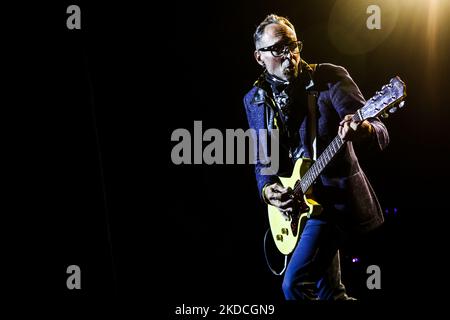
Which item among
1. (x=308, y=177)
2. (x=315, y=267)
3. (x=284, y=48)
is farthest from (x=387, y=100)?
(x=315, y=267)

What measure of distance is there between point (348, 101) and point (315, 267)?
3.00 feet

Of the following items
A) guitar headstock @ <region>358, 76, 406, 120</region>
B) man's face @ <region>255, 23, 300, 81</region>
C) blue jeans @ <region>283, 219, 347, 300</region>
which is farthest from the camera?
man's face @ <region>255, 23, 300, 81</region>

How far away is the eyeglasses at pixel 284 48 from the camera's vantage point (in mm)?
2387

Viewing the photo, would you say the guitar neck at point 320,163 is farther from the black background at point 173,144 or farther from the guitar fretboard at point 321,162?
the black background at point 173,144

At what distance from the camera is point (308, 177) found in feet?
7.48

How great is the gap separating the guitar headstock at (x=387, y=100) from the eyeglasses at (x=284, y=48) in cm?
67

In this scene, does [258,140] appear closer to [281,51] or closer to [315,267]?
[281,51]

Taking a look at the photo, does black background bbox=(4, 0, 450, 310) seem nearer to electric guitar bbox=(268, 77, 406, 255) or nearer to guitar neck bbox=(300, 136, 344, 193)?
electric guitar bbox=(268, 77, 406, 255)

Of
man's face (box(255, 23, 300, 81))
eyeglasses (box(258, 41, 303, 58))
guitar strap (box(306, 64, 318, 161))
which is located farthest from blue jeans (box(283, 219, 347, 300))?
eyeglasses (box(258, 41, 303, 58))

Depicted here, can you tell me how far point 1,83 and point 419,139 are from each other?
295cm

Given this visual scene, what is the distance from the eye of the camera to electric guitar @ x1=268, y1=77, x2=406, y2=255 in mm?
1848

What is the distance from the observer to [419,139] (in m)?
3.06

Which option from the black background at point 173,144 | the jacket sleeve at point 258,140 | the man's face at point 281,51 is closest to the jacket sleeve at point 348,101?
the man's face at point 281,51

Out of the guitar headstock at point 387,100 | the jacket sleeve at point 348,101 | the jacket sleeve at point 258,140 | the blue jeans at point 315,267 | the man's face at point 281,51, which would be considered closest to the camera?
the guitar headstock at point 387,100
